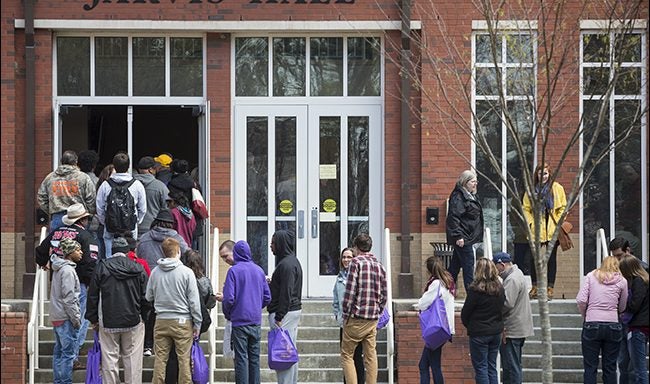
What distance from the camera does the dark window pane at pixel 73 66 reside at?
706 inches

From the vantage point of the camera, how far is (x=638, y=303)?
13.5 meters

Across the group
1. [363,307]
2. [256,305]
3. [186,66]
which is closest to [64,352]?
[256,305]

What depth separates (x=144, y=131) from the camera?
1853 cm

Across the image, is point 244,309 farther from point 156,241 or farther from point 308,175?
point 308,175

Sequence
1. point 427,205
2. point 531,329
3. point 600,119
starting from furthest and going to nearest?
1. point 427,205
2. point 531,329
3. point 600,119

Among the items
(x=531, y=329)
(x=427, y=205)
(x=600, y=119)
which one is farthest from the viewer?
(x=427, y=205)

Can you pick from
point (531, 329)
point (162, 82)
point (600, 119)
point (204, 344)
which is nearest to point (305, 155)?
point (162, 82)

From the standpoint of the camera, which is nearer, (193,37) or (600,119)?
(600,119)

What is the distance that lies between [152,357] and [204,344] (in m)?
0.87

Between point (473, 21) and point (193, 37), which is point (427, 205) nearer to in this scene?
point (473, 21)

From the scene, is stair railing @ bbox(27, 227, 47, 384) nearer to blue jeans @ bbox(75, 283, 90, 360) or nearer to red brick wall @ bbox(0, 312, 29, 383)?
red brick wall @ bbox(0, 312, 29, 383)

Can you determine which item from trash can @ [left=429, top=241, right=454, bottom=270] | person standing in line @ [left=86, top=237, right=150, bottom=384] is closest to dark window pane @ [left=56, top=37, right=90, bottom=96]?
person standing in line @ [left=86, top=237, right=150, bottom=384]

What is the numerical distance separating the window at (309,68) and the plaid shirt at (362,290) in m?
4.59

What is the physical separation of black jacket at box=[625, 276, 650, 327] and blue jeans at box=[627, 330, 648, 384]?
0.40 meters
